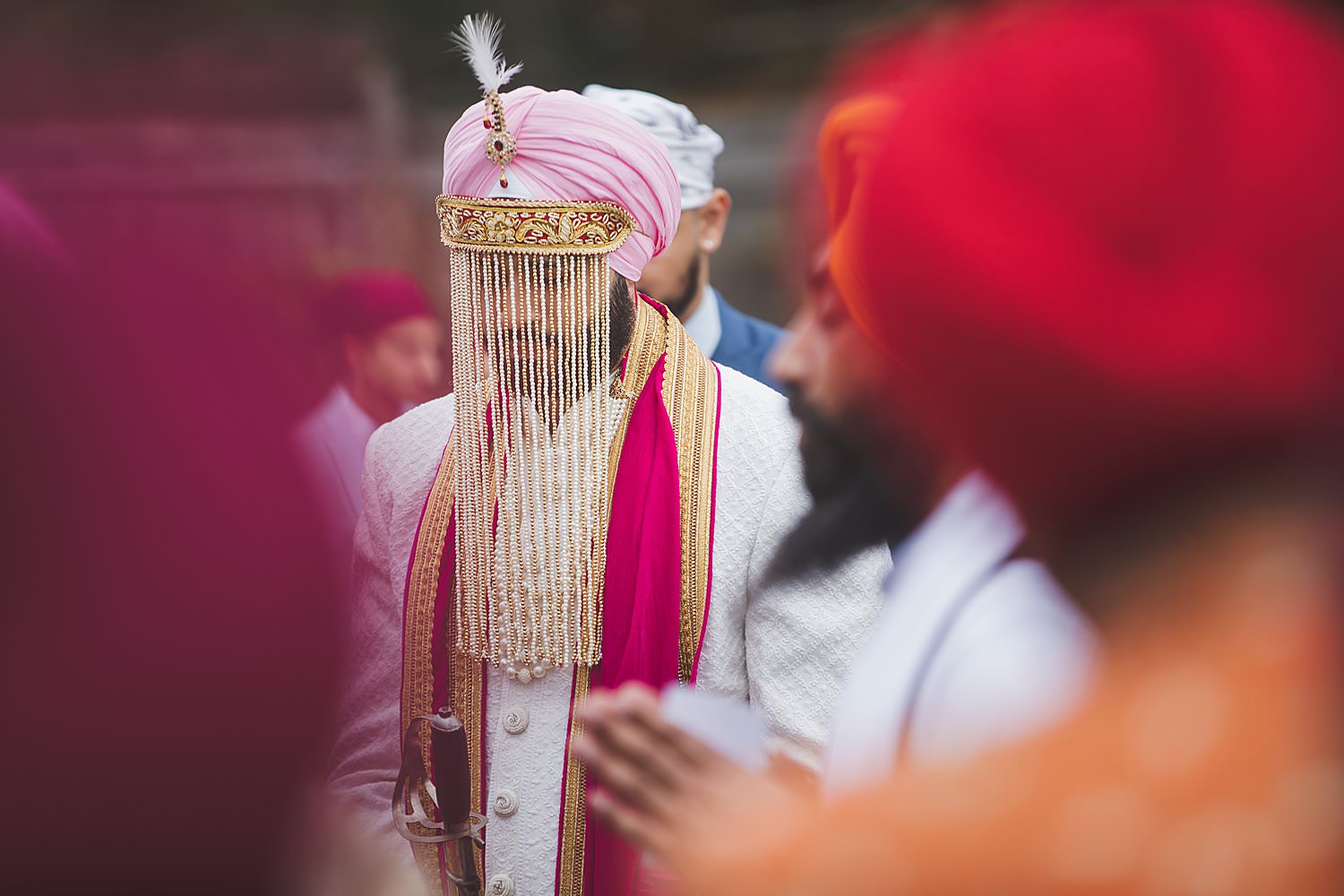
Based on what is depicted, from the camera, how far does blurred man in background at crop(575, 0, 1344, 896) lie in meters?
0.77

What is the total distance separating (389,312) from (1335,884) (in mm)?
3564

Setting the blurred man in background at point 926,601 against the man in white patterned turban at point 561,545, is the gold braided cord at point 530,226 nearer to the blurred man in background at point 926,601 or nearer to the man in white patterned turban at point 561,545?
the man in white patterned turban at point 561,545

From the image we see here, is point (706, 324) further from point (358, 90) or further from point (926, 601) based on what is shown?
point (358, 90)

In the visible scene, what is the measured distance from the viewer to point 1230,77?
83cm

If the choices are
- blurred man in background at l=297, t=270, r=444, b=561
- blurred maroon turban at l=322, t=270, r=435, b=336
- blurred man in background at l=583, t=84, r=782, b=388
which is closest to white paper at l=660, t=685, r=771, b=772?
blurred man in background at l=583, t=84, r=782, b=388

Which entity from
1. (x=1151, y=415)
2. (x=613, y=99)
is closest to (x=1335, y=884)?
(x=1151, y=415)

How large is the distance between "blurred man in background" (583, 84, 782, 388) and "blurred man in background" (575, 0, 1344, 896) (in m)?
2.50

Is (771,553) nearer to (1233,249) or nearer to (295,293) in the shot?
(1233,249)

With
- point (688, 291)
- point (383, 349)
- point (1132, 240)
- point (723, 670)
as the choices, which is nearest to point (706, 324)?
point (688, 291)

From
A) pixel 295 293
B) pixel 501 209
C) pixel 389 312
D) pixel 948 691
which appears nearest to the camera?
pixel 948 691

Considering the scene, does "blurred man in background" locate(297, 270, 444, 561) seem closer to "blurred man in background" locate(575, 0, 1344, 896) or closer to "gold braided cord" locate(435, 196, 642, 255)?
"gold braided cord" locate(435, 196, 642, 255)

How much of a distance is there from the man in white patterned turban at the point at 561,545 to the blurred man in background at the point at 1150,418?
50.3 inches

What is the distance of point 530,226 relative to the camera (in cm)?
216

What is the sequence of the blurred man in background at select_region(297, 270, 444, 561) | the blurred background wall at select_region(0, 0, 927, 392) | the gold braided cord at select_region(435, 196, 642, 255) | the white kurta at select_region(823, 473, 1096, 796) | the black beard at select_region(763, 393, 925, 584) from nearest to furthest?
the white kurta at select_region(823, 473, 1096, 796), the black beard at select_region(763, 393, 925, 584), the gold braided cord at select_region(435, 196, 642, 255), the blurred man in background at select_region(297, 270, 444, 561), the blurred background wall at select_region(0, 0, 927, 392)
